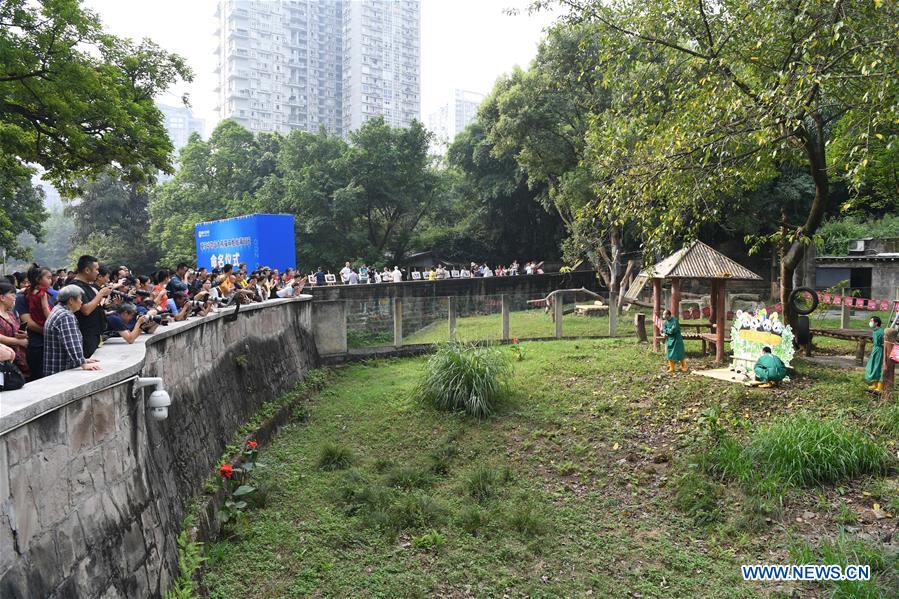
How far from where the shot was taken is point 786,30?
25.4 ft

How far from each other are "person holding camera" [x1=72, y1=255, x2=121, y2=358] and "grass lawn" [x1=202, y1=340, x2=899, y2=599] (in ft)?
7.40

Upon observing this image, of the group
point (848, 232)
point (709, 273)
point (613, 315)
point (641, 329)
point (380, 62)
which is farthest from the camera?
point (380, 62)

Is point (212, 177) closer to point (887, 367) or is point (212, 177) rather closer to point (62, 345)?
point (62, 345)

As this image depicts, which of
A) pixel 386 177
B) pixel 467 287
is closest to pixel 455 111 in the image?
pixel 386 177

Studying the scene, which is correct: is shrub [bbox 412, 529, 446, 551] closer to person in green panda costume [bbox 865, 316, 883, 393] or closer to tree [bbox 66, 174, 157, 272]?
person in green panda costume [bbox 865, 316, 883, 393]

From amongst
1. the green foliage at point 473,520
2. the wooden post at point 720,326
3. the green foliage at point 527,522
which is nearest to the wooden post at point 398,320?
the wooden post at point 720,326

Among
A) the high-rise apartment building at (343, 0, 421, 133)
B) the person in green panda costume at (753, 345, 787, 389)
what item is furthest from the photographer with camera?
the high-rise apartment building at (343, 0, 421, 133)

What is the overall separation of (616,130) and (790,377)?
4.88 m

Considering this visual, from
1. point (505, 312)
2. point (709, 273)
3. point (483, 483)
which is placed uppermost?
point (709, 273)

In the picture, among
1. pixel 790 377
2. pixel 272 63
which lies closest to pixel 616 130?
pixel 790 377

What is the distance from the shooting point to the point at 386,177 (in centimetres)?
2839

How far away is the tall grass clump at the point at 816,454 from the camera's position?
6441 millimetres

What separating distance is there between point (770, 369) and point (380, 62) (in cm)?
8547

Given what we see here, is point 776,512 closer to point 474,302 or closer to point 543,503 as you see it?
point 543,503
